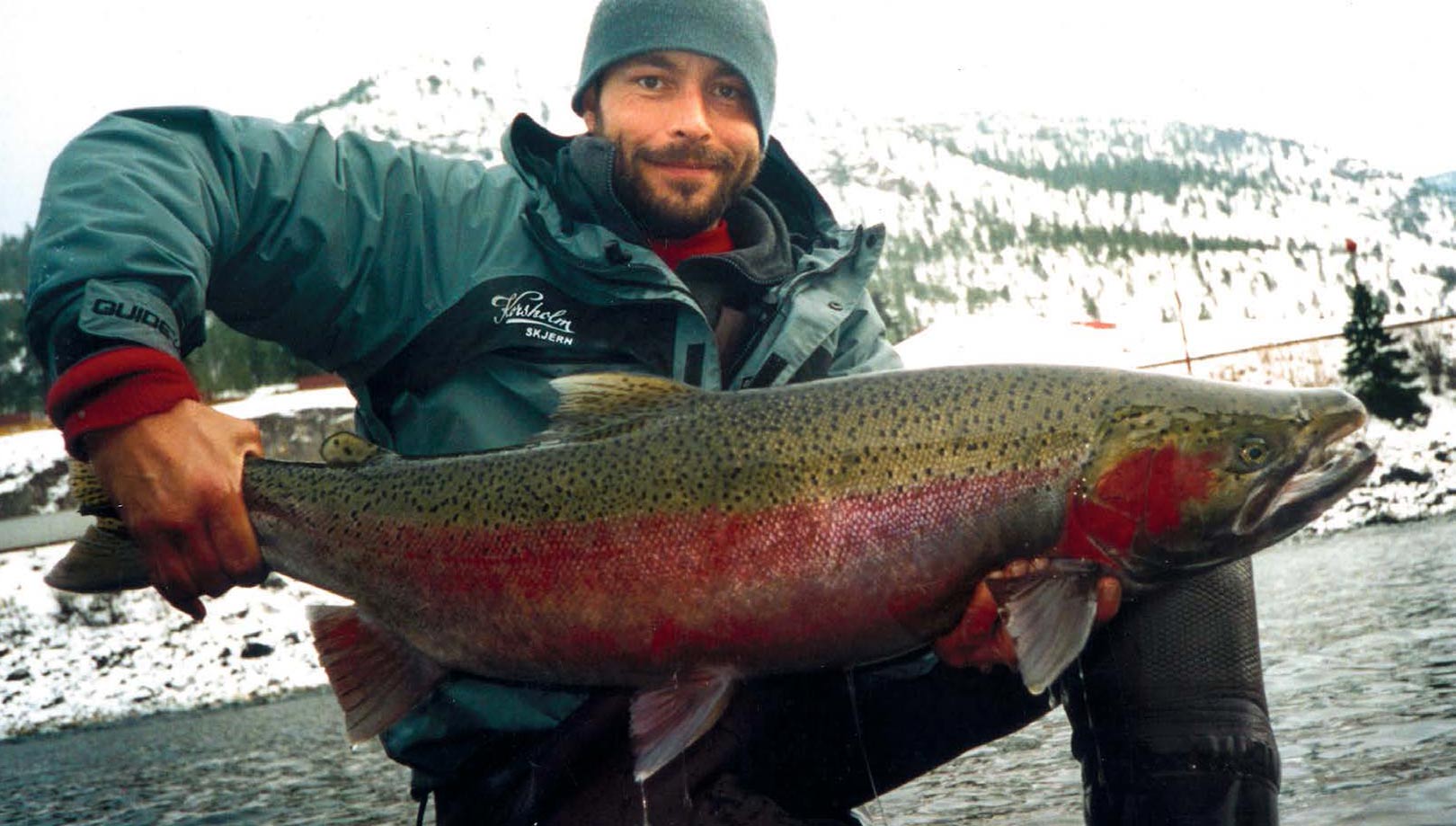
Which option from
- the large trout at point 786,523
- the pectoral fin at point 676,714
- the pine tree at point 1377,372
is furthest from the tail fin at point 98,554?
the pine tree at point 1377,372

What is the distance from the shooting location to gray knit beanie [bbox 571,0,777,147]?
11.0ft

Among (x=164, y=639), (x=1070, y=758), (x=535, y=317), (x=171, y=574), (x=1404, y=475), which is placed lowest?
(x=1404, y=475)

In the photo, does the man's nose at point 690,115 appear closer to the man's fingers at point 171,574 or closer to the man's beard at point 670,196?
the man's beard at point 670,196

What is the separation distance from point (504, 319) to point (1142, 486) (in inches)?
55.2

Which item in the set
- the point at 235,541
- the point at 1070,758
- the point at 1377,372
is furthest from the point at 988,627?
the point at 1377,372

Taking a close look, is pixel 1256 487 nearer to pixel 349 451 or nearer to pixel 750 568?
pixel 750 568

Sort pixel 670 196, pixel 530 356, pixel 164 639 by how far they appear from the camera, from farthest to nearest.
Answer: pixel 164 639
pixel 670 196
pixel 530 356

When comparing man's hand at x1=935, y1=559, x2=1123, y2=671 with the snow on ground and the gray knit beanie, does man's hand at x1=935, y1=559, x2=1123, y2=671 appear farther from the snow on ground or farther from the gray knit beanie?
the snow on ground

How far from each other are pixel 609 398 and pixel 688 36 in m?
1.37

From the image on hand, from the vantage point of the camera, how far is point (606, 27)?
348 centimetres

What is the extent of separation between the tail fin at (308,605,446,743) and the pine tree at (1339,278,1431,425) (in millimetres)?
31275

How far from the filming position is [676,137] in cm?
321

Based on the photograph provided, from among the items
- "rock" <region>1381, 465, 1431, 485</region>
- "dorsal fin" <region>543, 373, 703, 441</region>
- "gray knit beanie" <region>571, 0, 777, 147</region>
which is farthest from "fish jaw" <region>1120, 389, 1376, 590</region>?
"rock" <region>1381, 465, 1431, 485</region>

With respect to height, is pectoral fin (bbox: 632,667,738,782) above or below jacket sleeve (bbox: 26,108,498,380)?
below
